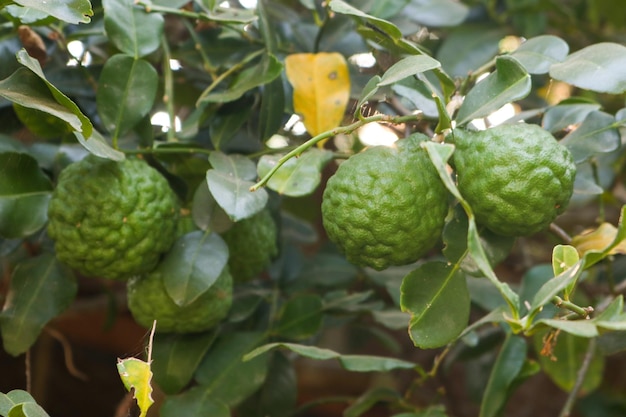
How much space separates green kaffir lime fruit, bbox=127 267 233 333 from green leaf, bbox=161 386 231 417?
0.26 feet

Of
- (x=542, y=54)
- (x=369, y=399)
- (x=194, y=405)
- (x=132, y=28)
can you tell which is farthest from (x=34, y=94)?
(x=369, y=399)

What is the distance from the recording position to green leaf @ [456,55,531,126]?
2.18 ft

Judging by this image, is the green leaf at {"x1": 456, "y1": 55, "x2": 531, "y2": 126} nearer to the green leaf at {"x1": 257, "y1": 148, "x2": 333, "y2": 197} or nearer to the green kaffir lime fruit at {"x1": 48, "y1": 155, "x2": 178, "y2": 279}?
the green leaf at {"x1": 257, "y1": 148, "x2": 333, "y2": 197}

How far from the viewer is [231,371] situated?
88cm

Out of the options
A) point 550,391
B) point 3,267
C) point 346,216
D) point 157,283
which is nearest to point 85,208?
point 157,283

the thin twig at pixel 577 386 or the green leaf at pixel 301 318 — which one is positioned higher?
the green leaf at pixel 301 318

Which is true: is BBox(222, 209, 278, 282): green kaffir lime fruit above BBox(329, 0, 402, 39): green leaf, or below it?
below

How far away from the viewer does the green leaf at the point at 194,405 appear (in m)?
0.82

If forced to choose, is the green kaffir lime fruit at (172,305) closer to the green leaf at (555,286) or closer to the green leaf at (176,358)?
the green leaf at (176,358)

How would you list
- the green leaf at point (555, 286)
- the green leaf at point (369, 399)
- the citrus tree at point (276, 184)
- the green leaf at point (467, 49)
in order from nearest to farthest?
1. the green leaf at point (555, 286)
2. the citrus tree at point (276, 184)
3. the green leaf at point (369, 399)
4. the green leaf at point (467, 49)

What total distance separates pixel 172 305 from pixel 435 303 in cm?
31

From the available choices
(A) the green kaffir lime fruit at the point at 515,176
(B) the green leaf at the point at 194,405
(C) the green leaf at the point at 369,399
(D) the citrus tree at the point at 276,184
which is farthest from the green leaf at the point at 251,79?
(C) the green leaf at the point at 369,399

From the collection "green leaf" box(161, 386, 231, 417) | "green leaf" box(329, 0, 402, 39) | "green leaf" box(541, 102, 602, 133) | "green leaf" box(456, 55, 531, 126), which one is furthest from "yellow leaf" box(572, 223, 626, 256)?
"green leaf" box(161, 386, 231, 417)

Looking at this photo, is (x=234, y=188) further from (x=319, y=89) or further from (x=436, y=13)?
(x=436, y=13)
